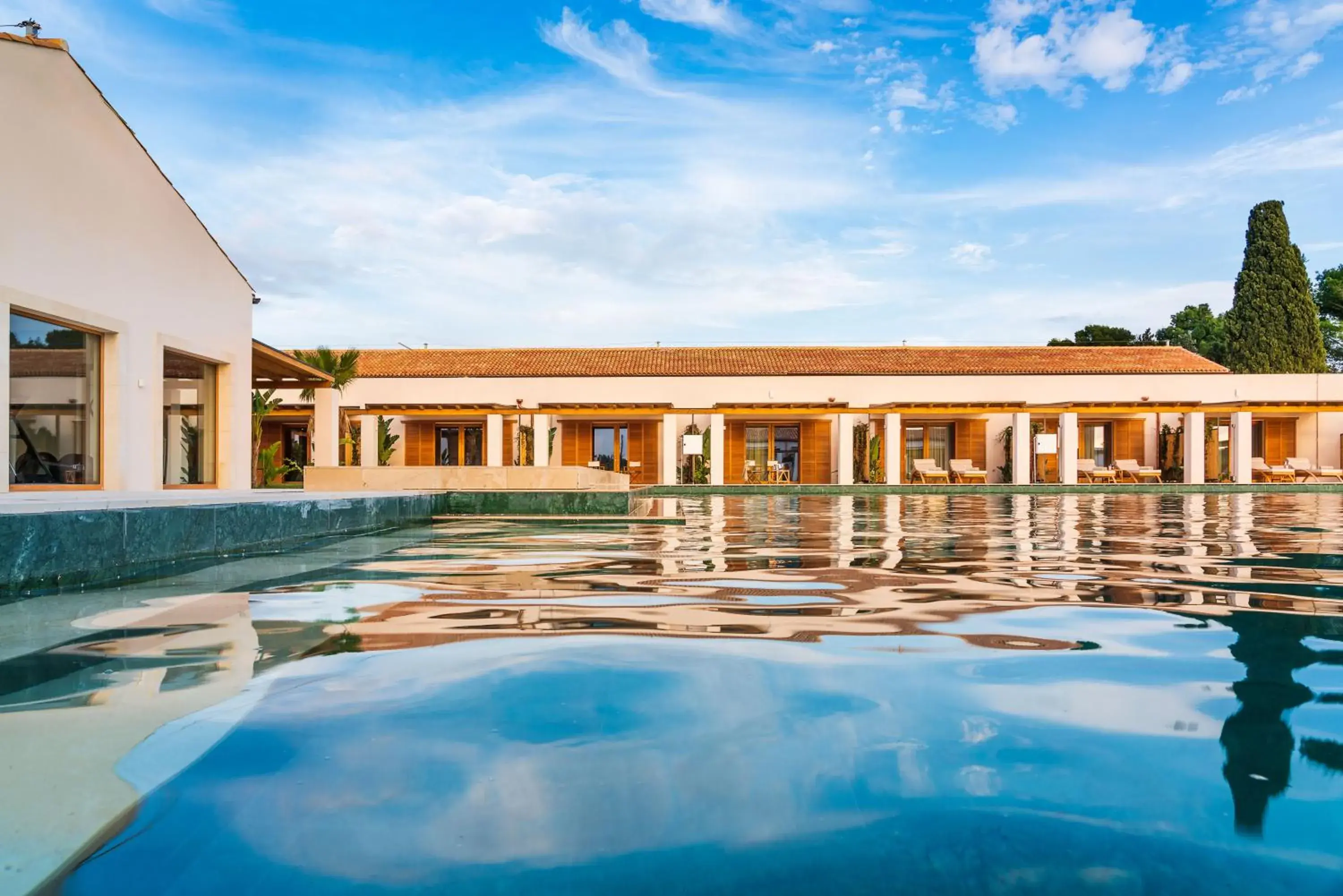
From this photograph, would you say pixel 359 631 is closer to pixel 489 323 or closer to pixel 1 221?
pixel 1 221

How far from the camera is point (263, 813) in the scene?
1.48 metres

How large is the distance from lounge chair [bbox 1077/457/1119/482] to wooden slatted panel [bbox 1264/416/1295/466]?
6065 mm

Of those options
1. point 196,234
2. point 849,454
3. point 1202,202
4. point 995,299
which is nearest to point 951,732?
point 196,234

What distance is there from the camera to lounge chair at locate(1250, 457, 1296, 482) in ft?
88.2

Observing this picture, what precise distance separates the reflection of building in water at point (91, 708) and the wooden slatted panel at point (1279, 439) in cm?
3347

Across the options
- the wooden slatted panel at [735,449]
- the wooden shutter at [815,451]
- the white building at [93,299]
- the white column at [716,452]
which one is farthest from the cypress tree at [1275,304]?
the white building at [93,299]

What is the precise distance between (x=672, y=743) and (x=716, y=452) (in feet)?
82.0

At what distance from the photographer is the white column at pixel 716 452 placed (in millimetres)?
26562

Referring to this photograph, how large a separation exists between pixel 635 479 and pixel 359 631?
27.0 meters

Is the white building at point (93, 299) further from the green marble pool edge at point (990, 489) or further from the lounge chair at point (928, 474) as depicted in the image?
the lounge chair at point (928, 474)

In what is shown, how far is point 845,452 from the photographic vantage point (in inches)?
1035

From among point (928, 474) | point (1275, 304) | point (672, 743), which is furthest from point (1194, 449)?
point (672, 743)

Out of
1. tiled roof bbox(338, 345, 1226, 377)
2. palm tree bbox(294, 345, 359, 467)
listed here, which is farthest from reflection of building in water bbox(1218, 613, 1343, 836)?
tiled roof bbox(338, 345, 1226, 377)

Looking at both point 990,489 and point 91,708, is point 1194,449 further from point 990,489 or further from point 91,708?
point 91,708
